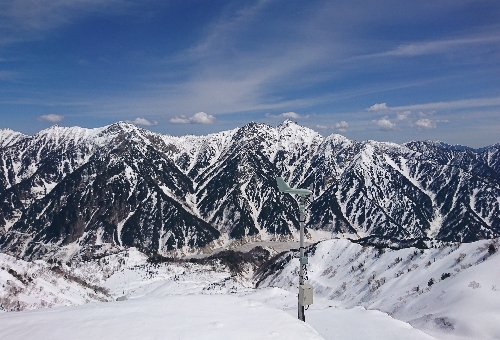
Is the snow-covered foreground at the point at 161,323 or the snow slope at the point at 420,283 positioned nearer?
the snow-covered foreground at the point at 161,323

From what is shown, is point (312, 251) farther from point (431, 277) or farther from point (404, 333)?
point (404, 333)

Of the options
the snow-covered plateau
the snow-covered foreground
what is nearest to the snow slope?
the snow-covered plateau

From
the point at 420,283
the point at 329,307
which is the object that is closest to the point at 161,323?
the point at 329,307

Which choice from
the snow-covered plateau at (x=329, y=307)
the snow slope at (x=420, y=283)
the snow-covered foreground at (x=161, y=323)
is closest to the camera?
the snow-covered foreground at (x=161, y=323)

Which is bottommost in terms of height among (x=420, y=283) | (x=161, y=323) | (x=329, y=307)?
(x=420, y=283)

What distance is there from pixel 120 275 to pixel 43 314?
13110 centimetres

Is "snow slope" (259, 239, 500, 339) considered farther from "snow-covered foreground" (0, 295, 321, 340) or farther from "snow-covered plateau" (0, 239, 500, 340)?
"snow-covered foreground" (0, 295, 321, 340)

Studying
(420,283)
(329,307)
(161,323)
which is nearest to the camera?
(161,323)

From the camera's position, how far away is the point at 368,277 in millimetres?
56656

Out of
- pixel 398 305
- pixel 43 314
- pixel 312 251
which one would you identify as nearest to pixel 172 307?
pixel 43 314

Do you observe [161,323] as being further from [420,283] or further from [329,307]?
[420,283]

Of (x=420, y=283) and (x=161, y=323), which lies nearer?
(x=161, y=323)

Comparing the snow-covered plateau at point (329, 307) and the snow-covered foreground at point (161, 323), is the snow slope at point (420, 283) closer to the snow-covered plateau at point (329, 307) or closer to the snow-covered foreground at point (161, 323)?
the snow-covered plateau at point (329, 307)

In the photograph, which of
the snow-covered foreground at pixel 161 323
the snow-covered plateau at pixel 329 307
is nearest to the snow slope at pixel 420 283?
the snow-covered plateau at pixel 329 307
